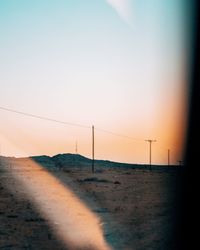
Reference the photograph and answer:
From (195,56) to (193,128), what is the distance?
244cm

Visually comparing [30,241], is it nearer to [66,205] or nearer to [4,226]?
[4,226]

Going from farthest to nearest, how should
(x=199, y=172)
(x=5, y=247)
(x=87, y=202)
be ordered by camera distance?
(x=87, y=202) < (x=199, y=172) < (x=5, y=247)

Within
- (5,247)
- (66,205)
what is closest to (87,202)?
(66,205)

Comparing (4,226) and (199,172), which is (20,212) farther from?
(199,172)

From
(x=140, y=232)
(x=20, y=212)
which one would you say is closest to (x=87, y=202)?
Result: (x=20, y=212)

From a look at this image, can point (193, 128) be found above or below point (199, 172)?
above

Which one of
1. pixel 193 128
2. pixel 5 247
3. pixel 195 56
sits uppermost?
pixel 195 56

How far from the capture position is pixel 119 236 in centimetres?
1439

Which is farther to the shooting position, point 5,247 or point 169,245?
point 5,247

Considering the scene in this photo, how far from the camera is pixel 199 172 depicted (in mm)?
16406

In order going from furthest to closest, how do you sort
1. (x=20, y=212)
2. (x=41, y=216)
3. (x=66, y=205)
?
(x=66, y=205) < (x=20, y=212) < (x=41, y=216)

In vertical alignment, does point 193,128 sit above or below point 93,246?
above

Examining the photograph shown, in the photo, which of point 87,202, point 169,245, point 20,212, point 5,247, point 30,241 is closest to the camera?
point 169,245

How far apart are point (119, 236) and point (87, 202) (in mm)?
11639
